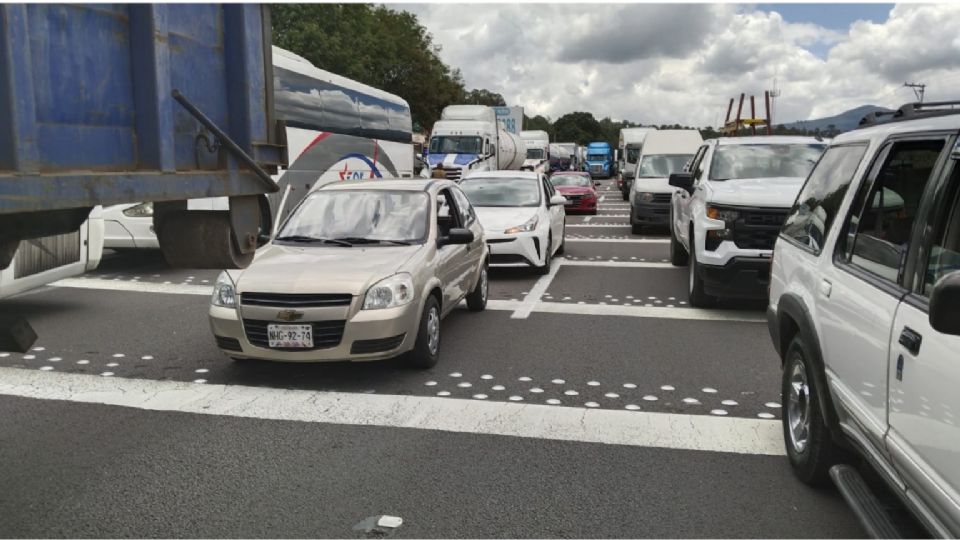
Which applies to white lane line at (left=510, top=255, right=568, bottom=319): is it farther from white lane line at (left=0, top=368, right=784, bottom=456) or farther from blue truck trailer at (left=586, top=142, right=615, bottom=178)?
blue truck trailer at (left=586, top=142, right=615, bottom=178)

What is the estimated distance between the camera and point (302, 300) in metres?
5.58

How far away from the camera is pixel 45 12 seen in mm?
2928

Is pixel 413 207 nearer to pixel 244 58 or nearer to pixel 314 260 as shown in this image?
pixel 314 260

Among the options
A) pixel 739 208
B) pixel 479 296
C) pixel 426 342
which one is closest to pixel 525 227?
pixel 479 296

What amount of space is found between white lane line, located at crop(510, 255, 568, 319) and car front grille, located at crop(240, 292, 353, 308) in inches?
127

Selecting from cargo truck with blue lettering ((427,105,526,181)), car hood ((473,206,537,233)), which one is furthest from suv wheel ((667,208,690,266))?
cargo truck with blue lettering ((427,105,526,181))

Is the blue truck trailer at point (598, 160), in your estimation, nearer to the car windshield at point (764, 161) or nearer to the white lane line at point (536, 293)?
the white lane line at point (536, 293)

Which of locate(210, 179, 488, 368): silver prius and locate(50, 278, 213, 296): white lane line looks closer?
locate(210, 179, 488, 368): silver prius

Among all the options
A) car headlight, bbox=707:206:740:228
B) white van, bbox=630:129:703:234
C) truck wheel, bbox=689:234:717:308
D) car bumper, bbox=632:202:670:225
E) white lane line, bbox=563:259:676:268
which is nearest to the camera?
car headlight, bbox=707:206:740:228

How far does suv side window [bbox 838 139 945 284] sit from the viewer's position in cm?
310

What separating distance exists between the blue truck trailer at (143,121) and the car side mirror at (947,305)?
298 centimetres

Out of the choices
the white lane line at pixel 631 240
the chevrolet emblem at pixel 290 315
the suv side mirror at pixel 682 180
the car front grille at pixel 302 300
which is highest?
the suv side mirror at pixel 682 180

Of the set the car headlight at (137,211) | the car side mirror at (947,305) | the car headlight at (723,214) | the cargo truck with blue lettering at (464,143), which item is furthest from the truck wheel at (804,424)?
the cargo truck with blue lettering at (464,143)

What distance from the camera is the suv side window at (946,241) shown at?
269 centimetres
